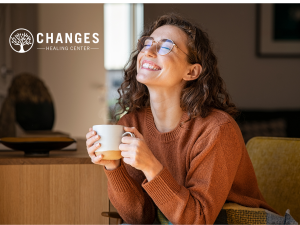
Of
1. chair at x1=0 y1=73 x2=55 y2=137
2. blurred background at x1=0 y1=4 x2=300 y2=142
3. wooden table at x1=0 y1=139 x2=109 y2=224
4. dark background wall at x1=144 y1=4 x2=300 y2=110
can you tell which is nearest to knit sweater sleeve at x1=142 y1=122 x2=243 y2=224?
wooden table at x1=0 y1=139 x2=109 y2=224

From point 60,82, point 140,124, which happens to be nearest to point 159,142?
point 140,124

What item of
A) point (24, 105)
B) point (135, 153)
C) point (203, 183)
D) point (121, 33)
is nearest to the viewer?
point (135, 153)

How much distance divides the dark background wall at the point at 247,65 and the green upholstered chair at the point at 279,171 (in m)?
2.02

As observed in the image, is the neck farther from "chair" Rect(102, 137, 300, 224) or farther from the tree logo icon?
the tree logo icon

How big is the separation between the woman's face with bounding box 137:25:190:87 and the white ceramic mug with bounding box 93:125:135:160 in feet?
0.91

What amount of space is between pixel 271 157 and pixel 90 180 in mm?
728

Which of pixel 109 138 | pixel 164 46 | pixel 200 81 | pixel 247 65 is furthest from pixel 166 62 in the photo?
pixel 247 65

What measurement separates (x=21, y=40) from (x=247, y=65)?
251cm

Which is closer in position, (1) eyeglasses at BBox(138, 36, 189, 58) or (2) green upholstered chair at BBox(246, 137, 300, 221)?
(1) eyeglasses at BBox(138, 36, 189, 58)

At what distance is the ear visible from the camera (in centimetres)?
124

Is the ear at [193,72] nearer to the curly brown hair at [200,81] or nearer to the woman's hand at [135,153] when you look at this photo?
the curly brown hair at [200,81]

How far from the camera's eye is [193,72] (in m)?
1.26

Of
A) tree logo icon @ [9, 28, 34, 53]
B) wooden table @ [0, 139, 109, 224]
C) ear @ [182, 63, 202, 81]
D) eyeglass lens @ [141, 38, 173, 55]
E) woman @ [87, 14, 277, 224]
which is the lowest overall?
wooden table @ [0, 139, 109, 224]

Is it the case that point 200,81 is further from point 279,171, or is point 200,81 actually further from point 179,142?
point 279,171
